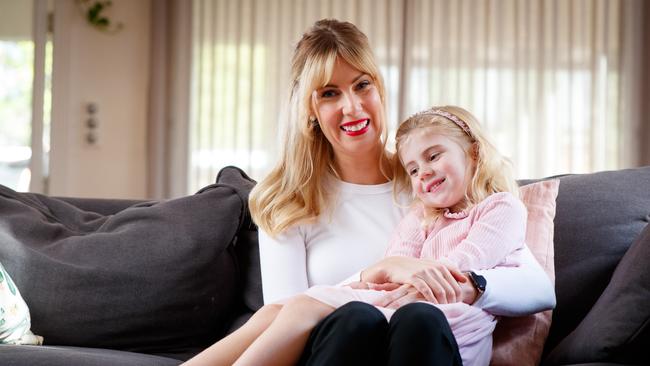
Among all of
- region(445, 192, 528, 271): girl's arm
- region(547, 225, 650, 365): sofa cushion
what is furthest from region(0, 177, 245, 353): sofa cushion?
region(547, 225, 650, 365): sofa cushion

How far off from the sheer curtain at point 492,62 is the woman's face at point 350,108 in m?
3.50

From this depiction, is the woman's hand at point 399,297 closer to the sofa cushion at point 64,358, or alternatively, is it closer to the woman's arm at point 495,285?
the woman's arm at point 495,285

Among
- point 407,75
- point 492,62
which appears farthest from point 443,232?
point 492,62

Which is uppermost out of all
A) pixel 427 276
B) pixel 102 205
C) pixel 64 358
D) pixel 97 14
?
pixel 97 14

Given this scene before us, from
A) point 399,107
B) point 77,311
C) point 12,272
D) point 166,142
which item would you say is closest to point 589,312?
point 77,311

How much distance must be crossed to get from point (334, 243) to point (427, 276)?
1.54 feet

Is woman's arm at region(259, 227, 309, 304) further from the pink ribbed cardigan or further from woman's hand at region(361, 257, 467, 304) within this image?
woman's hand at region(361, 257, 467, 304)

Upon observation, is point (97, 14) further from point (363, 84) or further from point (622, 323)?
point (622, 323)

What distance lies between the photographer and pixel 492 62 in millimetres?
5641

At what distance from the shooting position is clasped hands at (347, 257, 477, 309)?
5.35 ft

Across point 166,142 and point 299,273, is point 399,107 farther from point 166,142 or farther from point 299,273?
point 299,273

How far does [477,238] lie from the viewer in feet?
5.79

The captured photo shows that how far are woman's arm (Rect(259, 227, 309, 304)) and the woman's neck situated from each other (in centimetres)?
21

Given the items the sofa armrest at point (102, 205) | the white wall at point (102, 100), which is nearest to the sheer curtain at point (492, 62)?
the white wall at point (102, 100)
